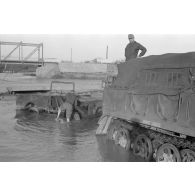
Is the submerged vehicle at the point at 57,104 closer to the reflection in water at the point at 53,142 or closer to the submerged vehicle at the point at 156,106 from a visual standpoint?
the reflection in water at the point at 53,142

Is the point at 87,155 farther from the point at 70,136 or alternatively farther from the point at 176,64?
the point at 176,64

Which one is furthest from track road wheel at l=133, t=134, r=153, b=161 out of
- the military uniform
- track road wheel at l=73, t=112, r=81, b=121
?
track road wheel at l=73, t=112, r=81, b=121

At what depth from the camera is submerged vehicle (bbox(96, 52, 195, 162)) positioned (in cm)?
745

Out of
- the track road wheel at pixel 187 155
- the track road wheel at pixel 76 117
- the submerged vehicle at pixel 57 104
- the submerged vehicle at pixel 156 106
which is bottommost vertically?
the track road wheel at pixel 76 117

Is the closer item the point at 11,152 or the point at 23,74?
the point at 11,152

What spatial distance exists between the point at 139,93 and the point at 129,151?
79.3 inches

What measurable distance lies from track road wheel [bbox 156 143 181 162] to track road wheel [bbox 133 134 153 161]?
44 centimetres

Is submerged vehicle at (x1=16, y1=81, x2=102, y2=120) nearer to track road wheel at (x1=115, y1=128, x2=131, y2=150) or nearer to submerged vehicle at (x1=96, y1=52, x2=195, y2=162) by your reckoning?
track road wheel at (x1=115, y1=128, x2=131, y2=150)

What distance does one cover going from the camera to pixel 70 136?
39.8 ft

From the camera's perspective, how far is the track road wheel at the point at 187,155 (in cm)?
737

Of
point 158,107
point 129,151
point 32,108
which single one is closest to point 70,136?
point 129,151

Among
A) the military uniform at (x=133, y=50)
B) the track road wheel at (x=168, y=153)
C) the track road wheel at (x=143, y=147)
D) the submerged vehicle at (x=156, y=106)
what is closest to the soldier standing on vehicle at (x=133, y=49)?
the military uniform at (x=133, y=50)

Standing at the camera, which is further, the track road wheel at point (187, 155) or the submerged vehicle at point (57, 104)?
the submerged vehicle at point (57, 104)

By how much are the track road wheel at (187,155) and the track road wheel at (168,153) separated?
0.11 m
